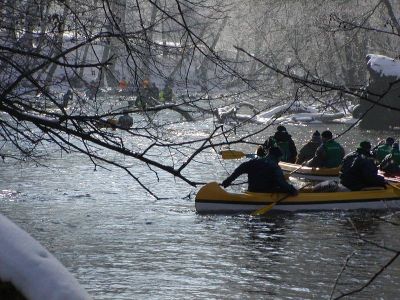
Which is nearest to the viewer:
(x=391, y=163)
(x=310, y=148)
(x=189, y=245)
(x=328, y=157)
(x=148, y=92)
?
(x=148, y=92)

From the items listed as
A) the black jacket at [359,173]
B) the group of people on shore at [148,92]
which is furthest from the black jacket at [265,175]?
the group of people on shore at [148,92]

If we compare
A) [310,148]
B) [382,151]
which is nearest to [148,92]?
[382,151]

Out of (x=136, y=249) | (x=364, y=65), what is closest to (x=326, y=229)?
(x=136, y=249)

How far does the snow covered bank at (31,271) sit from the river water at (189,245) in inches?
182

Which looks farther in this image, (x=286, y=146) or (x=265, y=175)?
(x=286, y=146)

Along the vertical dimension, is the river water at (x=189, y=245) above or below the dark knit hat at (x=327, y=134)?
below

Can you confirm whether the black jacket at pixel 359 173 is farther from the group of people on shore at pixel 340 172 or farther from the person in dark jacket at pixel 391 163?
the person in dark jacket at pixel 391 163

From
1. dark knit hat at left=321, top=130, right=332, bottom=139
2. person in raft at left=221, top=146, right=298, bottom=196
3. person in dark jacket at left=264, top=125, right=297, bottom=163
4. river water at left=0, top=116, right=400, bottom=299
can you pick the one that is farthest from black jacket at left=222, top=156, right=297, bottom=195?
person in dark jacket at left=264, top=125, right=297, bottom=163

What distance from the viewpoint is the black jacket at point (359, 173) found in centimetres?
1510

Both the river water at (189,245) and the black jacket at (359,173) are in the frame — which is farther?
the black jacket at (359,173)

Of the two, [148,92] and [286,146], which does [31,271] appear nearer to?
[148,92]

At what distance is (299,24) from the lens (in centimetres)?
3219

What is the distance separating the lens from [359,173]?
1530 centimetres

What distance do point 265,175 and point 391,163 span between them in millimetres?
3953
